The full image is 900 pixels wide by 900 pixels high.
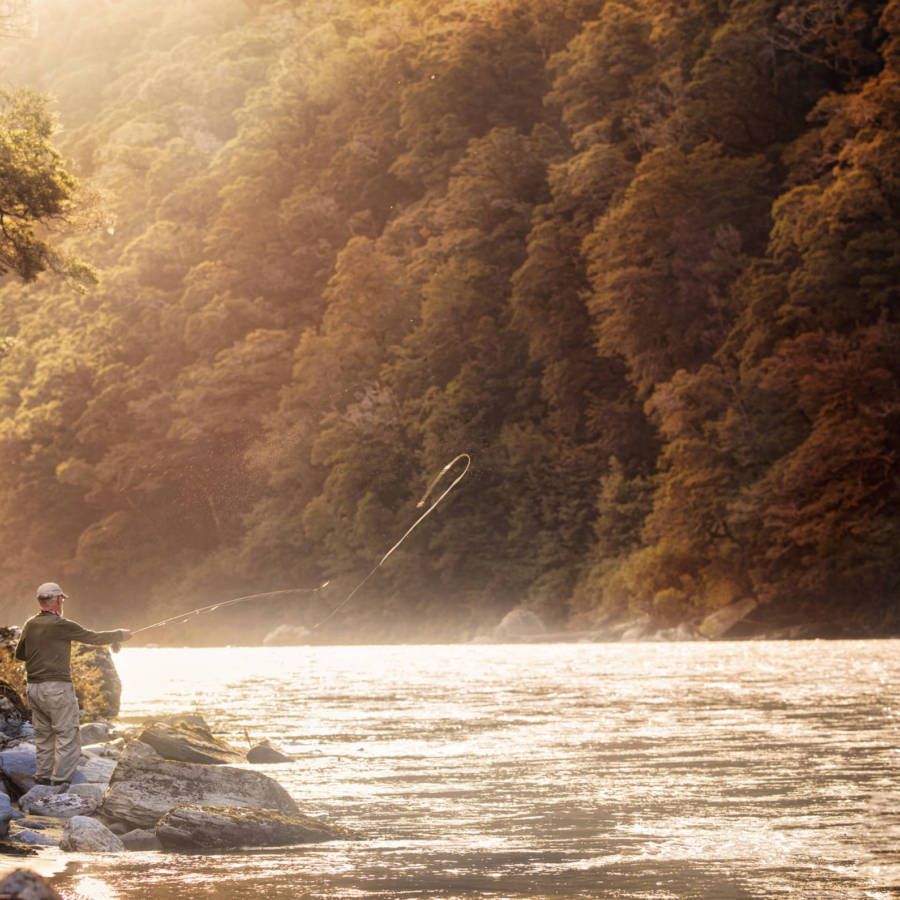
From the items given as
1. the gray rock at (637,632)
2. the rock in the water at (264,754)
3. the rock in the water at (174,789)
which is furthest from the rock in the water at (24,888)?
the gray rock at (637,632)

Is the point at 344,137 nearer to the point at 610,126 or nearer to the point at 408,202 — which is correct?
the point at 408,202

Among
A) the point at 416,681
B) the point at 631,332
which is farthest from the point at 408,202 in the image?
the point at 416,681

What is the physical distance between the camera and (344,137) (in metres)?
83.2

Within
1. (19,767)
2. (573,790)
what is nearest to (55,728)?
(19,767)

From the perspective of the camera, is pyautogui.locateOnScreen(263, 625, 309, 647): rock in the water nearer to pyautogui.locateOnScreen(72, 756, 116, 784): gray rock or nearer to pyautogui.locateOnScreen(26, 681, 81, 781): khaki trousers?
pyautogui.locateOnScreen(72, 756, 116, 784): gray rock

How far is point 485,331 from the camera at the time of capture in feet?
211

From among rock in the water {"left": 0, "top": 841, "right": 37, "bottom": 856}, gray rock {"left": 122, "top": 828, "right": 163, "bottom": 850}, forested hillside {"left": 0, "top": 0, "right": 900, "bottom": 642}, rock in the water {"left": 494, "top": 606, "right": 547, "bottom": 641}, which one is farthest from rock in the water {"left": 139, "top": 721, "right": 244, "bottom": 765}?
rock in the water {"left": 494, "top": 606, "right": 547, "bottom": 641}

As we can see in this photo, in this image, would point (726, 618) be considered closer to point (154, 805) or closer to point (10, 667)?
point (10, 667)

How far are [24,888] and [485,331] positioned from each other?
2348 inches

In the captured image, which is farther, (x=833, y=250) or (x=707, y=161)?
(x=707, y=161)

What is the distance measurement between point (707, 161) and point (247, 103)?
46311mm

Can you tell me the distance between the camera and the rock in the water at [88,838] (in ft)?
34.3

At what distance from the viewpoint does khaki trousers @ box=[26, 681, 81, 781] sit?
12.2 m

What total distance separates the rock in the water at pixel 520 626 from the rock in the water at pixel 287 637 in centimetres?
1164
